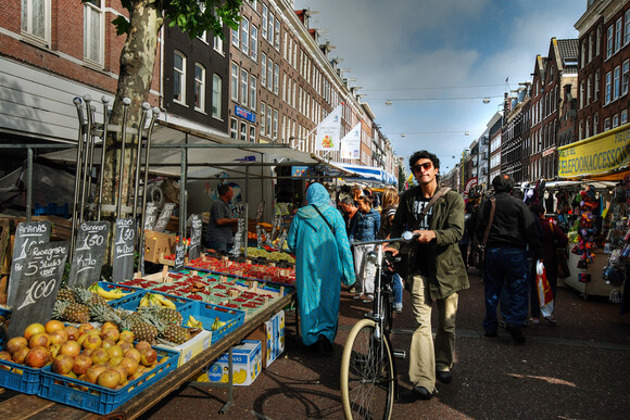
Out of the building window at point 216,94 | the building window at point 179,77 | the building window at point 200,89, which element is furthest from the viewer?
the building window at point 216,94

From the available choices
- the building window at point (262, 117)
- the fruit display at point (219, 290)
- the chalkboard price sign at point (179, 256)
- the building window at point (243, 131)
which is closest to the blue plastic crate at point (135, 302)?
the fruit display at point (219, 290)

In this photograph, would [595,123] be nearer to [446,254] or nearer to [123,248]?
[446,254]

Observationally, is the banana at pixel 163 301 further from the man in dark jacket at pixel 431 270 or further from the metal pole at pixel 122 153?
the man in dark jacket at pixel 431 270

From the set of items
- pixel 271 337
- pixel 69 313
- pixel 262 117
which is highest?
pixel 262 117

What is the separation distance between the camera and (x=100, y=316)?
3051 millimetres

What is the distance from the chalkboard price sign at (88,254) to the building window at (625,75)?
32.9 m

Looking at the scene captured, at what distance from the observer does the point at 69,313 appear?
2977mm

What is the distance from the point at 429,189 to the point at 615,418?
7.33 ft

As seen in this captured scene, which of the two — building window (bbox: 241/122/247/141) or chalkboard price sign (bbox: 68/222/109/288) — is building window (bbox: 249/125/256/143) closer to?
building window (bbox: 241/122/247/141)

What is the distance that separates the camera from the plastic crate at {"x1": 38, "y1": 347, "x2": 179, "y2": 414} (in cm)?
208

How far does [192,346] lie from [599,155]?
639 centimetres

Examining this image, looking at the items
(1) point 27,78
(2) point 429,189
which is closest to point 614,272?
(2) point 429,189

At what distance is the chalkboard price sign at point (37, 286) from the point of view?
251 cm

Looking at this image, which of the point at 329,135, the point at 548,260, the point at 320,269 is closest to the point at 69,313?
the point at 320,269
